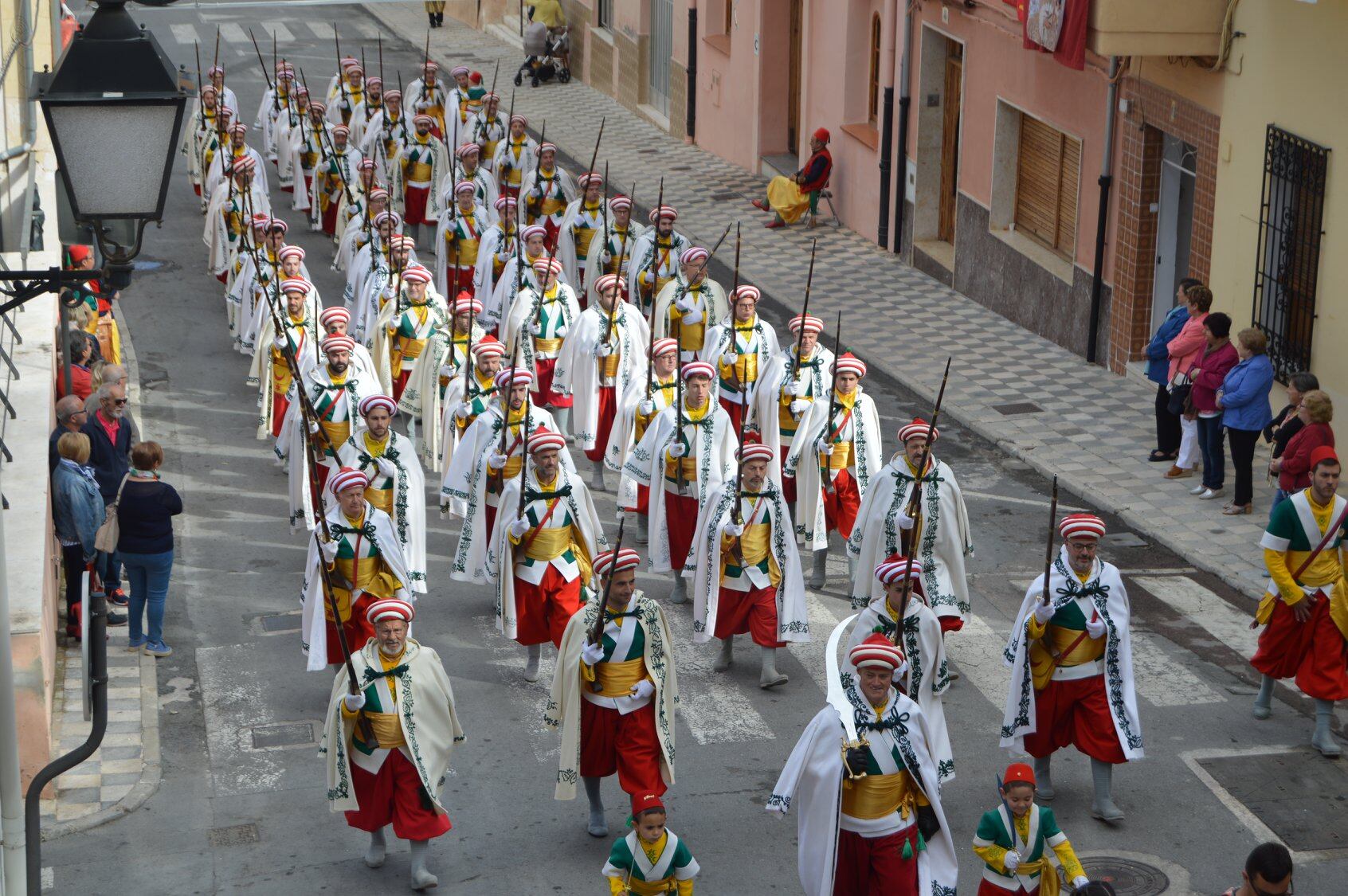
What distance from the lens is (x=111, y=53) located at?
613cm

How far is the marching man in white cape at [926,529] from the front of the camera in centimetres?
1178

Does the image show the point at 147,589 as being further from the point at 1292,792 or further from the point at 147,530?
the point at 1292,792

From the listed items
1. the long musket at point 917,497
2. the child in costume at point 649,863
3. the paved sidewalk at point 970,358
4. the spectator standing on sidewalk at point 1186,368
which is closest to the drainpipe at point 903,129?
the paved sidewalk at point 970,358

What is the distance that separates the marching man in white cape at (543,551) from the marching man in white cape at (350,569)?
763 millimetres

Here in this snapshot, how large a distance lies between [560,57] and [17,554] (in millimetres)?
25631

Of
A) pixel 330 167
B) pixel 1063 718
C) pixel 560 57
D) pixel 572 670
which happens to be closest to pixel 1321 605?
pixel 1063 718

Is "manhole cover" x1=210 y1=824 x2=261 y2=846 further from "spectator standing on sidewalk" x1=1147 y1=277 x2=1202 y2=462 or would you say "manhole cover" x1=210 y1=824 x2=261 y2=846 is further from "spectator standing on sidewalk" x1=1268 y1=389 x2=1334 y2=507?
"spectator standing on sidewalk" x1=1147 y1=277 x2=1202 y2=462

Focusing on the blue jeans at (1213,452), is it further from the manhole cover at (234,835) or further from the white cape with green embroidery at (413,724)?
the manhole cover at (234,835)

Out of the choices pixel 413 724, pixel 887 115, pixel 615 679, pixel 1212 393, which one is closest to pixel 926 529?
pixel 615 679

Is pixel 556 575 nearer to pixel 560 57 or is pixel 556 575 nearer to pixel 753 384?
pixel 753 384

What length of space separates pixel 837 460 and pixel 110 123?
8.11 metres

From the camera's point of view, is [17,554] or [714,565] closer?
[17,554]

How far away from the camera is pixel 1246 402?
14742mm

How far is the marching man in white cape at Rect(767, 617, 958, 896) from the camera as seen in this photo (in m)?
8.54
